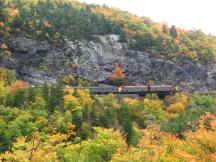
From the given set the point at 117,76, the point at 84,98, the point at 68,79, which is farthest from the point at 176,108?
the point at 68,79

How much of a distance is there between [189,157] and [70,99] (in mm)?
57726

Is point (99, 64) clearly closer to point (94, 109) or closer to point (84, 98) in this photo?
point (84, 98)

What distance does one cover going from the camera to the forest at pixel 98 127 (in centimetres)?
5534

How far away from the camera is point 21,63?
138 metres

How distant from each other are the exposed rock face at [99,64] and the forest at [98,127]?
8.04 metres

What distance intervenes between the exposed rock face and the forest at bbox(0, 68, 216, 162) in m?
8.04

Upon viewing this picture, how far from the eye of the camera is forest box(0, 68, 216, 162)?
5534cm

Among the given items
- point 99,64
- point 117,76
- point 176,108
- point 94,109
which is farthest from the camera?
point 99,64

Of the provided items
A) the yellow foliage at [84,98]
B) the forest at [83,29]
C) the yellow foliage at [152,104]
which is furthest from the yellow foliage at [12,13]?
the yellow foliage at [152,104]

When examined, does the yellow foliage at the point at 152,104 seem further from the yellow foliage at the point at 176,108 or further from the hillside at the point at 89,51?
the hillside at the point at 89,51

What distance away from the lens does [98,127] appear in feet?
249

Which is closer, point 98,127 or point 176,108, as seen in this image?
point 98,127

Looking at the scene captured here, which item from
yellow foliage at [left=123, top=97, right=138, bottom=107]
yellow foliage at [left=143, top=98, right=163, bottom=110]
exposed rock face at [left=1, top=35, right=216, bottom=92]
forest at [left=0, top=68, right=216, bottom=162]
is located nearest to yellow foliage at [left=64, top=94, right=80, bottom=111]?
forest at [left=0, top=68, right=216, bottom=162]

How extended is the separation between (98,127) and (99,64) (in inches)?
2876
